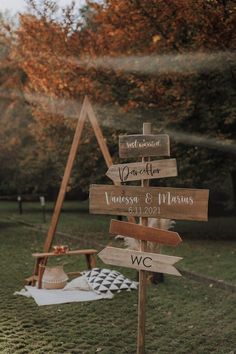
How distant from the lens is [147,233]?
17.0ft

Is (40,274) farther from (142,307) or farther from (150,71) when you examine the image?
(150,71)

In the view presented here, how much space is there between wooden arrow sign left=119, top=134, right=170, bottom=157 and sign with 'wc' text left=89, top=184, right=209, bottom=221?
42 centimetres

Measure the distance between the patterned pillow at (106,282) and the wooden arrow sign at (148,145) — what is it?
364 cm

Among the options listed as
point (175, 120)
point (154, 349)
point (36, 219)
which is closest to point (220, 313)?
point (154, 349)

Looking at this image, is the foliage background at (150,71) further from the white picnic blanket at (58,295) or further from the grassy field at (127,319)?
the white picnic blanket at (58,295)

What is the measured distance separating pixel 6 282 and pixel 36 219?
47.4ft

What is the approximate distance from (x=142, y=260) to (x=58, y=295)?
366 centimetres

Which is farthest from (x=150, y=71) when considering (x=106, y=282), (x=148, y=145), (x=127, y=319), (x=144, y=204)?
(x=144, y=204)

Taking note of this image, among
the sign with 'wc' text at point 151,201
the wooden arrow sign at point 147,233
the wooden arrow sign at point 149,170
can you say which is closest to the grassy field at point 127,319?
the wooden arrow sign at point 147,233

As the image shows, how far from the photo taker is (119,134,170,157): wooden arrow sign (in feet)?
17.6

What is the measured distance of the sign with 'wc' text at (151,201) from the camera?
16.2 ft

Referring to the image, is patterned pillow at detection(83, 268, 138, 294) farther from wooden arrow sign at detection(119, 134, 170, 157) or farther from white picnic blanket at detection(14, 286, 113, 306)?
wooden arrow sign at detection(119, 134, 170, 157)

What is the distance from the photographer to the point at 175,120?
532 inches

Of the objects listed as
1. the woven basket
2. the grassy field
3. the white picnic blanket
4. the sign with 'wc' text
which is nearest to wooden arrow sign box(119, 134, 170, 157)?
the sign with 'wc' text
